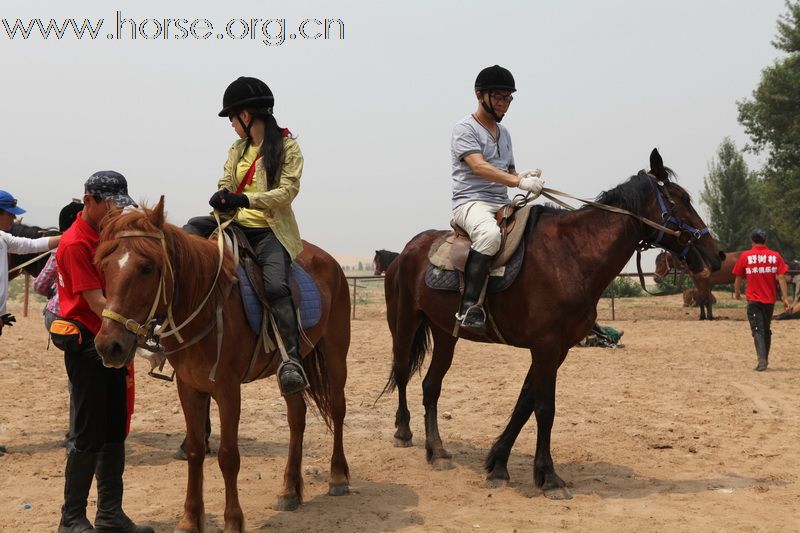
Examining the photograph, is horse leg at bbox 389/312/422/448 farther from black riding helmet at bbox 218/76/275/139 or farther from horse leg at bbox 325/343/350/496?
black riding helmet at bbox 218/76/275/139

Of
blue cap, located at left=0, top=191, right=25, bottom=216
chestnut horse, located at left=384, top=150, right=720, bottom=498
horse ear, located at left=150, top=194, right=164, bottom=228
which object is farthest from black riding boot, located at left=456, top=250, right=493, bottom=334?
blue cap, located at left=0, top=191, right=25, bottom=216

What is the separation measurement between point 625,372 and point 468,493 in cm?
661

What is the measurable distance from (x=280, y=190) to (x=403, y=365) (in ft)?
10.1

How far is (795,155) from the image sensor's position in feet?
101

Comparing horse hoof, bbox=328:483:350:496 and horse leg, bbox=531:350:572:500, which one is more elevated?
horse leg, bbox=531:350:572:500

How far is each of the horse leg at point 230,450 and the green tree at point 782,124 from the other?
29.8 m

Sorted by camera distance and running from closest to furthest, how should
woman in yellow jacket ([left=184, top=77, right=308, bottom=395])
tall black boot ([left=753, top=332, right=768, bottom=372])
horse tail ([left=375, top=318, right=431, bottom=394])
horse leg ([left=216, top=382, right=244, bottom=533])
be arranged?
1. horse leg ([left=216, top=382, right=244, bottom=533])
2. woman in yellow jacket ([left=184, top=77, right=308, bottom=395])
3. horse tail ([left=375, top=318, right=431, bottom=394])
4. tall black boot ([left=753, top=332, right=768, bottom=372])

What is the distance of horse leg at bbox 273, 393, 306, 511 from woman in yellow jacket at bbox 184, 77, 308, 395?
73 centimetres

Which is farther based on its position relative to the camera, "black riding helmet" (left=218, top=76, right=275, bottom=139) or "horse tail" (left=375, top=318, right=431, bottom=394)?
"horse tail" (left=375, top=318, right=431, bottom=394)

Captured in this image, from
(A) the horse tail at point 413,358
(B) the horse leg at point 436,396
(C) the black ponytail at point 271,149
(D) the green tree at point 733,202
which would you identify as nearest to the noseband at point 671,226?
(B) the horse leg at point 436,396

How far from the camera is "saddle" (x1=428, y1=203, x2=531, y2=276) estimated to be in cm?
655

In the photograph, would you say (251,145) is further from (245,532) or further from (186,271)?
(245,532)

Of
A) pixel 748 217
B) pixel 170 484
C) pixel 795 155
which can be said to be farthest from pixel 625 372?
pixel 748 217

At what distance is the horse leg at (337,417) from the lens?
6223 mm
